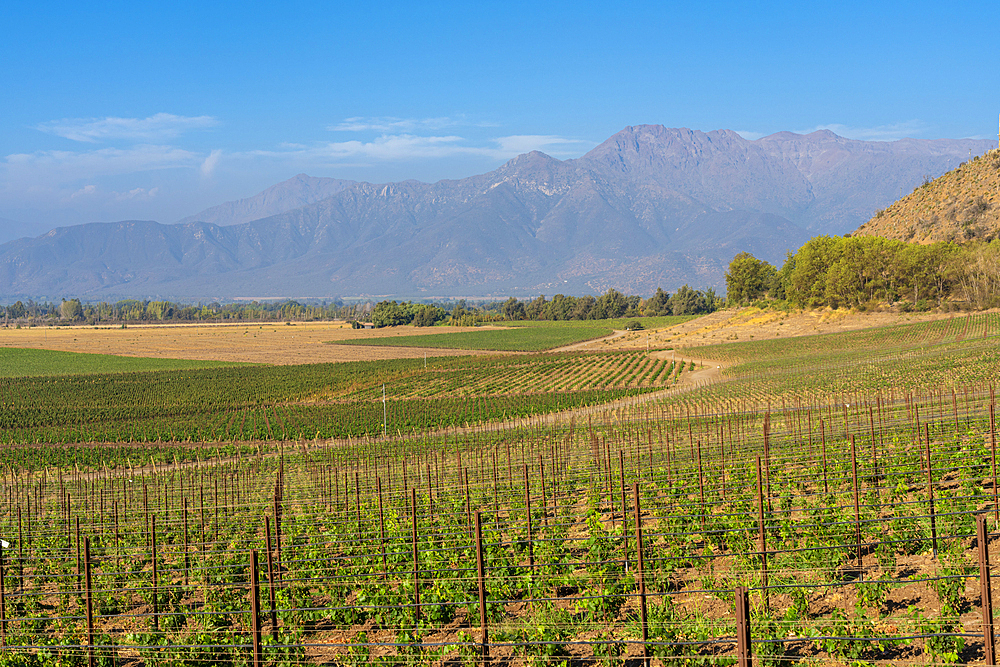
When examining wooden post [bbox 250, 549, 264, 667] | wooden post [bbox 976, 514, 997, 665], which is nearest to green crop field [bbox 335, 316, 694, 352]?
wooden post [bbox 250, 549, 264, 667]

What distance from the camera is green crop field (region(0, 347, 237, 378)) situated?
297ft

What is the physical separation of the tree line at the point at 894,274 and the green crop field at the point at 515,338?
36301mm

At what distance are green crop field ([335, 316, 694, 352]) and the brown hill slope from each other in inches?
1609

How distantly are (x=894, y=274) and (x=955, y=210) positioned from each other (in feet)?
87.3

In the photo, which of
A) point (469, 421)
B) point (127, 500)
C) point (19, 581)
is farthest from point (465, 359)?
point (19, 581)

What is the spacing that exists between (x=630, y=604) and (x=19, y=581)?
11.1 meters

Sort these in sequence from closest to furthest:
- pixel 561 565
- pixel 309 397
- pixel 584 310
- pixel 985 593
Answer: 1. pixel 985 593
2. pixel 561 565
3. pixel 309 397
4. pixel 584 310

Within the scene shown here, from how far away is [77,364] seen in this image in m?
99.3

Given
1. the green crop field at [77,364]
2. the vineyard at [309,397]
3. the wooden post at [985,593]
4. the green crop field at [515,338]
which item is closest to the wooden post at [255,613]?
the wooden post at [985,593]

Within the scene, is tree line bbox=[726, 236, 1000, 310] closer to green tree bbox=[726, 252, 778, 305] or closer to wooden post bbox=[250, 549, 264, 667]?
green tree bbox=[726, 252, 778, 305]

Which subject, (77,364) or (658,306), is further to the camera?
(658,306)

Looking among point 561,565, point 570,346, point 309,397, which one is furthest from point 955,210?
point 561,565

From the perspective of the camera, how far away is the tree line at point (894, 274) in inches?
3509

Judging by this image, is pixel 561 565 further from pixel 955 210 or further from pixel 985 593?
pixel 955 210
